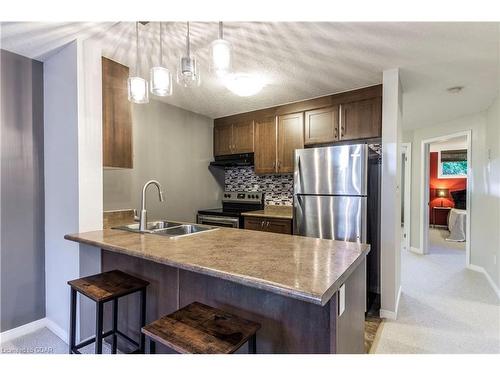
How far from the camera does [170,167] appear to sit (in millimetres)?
3518

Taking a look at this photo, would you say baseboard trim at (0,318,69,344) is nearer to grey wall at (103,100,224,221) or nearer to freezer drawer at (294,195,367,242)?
grey wall at (103,100,224,221)

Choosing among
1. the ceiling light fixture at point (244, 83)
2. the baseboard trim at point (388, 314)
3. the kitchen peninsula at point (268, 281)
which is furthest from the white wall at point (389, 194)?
the ceiling light fixture at point (244, 83)

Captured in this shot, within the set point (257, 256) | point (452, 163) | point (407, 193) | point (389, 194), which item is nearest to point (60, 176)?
point (257, 256)

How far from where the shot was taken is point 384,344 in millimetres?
2111

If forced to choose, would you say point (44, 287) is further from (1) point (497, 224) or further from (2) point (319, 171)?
(1) point (497, 224)

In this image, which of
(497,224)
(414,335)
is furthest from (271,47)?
(497,224)

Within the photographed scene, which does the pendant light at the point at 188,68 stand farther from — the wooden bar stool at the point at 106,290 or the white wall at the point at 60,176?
the wooden bar stool at the point at 106,290

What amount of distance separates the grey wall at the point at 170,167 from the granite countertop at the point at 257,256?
3.51 ft

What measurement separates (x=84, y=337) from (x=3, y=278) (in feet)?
2.65

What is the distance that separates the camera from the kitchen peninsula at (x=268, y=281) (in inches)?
42.7

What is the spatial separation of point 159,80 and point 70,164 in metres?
1.02

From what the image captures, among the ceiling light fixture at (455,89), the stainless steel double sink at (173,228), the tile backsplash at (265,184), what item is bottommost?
the stainless steel double sink at (173,228)

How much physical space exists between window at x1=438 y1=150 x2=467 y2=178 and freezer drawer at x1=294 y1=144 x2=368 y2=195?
6.61 m

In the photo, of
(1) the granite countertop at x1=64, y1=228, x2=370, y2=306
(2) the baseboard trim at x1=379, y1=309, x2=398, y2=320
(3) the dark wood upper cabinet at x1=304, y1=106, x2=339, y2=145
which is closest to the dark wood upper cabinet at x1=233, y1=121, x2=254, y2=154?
(3) the dark wood upper cabinet at x1=304, y1=106, x2=339, y2=145
